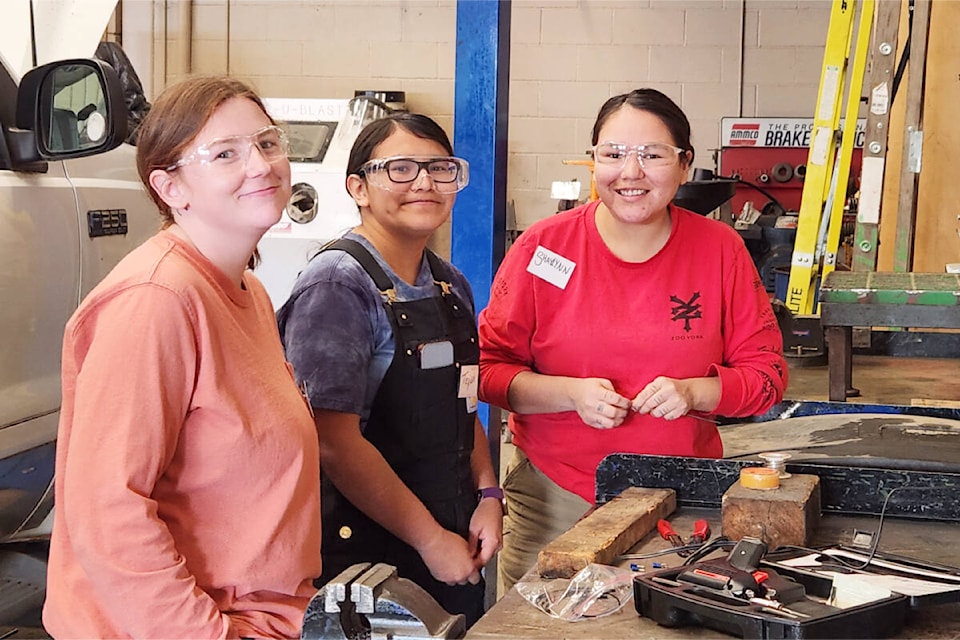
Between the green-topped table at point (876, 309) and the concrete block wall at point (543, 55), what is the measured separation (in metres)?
4.69

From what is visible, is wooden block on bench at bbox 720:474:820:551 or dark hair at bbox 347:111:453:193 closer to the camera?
wooden block on bench at bbox 720:474:820:551

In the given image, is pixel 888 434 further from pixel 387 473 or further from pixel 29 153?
pixel 29 153

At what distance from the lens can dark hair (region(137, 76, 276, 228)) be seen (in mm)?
1535

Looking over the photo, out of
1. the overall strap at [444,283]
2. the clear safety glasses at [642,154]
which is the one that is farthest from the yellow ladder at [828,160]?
the overall strap at [444,283]

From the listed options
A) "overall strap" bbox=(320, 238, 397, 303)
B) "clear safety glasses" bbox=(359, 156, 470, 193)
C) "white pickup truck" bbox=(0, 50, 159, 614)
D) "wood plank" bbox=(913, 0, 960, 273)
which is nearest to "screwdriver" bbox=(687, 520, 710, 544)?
"overall strap" bbox=(320, 238, 397, 303)

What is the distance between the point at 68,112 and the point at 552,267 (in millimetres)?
1380

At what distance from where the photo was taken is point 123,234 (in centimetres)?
339

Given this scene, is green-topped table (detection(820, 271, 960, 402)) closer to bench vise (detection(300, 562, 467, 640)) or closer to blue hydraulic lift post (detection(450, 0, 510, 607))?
blue hydraulic lift post (detection(450, 0, 510, 607))

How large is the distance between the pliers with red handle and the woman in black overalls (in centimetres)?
45

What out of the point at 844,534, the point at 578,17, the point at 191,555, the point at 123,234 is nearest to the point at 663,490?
the point at 844,534

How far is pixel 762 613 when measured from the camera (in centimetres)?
130

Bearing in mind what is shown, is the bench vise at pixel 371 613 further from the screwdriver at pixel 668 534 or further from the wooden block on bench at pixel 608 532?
the screwdriver at pixel 668 534

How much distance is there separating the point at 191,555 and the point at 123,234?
217 centimetres

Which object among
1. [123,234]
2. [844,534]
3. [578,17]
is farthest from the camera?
[578,17]
